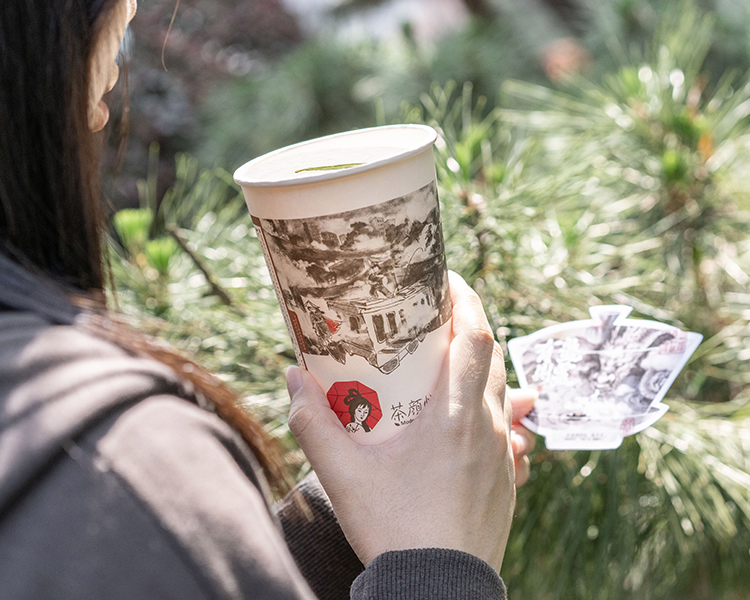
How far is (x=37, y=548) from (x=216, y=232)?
62 centimetres

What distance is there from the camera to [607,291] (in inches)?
25.6

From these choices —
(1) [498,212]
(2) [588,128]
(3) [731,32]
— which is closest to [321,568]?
(1) [498,212]

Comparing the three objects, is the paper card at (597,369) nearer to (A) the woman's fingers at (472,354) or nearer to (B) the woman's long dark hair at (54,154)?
(A) the woman's fingers at (472,354)

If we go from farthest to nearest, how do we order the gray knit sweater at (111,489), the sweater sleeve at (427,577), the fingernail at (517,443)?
the fingernail at (517,443) → the sweater sleeve at (427,577) → the gray knit sweater at (111,489)

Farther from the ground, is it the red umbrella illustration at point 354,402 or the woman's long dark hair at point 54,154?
the woman's long dark hair at point 54,154

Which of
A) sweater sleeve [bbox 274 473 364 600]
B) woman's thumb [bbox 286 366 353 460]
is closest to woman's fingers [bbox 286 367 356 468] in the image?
woman's thumb [bbox 286 366 353 460]

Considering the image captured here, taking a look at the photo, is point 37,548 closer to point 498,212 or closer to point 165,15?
point 498,212

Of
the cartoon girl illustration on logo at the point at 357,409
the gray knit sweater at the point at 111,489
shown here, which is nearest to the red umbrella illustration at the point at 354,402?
the cartoon girl illustration on logo at the point at 357,409

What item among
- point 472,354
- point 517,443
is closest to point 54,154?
point 472,354

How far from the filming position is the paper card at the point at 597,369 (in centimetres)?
55

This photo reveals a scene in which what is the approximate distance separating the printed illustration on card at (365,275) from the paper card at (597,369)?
18 centimetres

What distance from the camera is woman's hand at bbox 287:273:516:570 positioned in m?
0.40

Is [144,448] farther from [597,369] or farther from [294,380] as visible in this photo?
[597,369]

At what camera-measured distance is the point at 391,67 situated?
202cm
